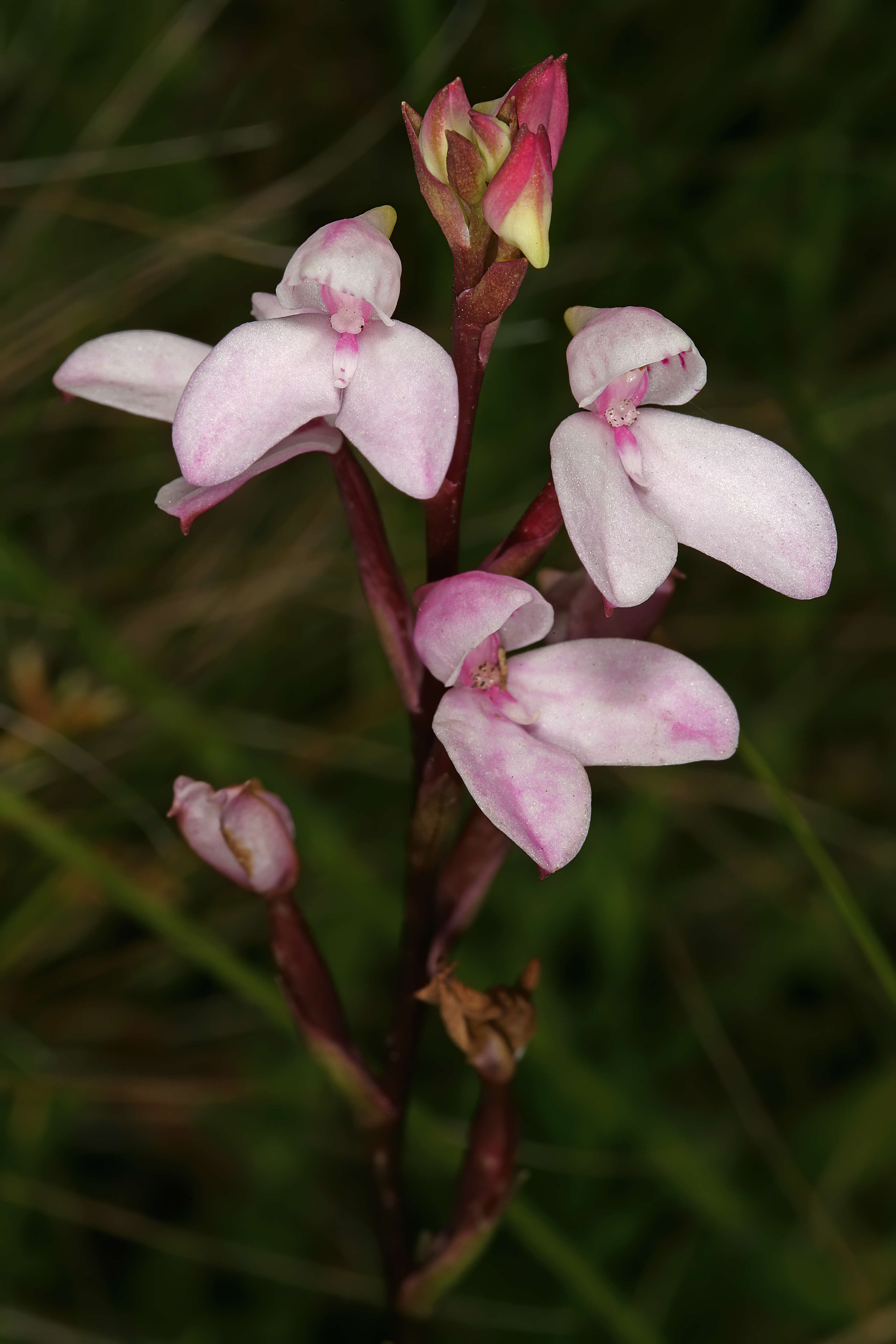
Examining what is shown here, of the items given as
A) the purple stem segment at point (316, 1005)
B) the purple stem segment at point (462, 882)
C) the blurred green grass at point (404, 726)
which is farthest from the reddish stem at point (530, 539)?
the blurred green grass at point (404, 726)

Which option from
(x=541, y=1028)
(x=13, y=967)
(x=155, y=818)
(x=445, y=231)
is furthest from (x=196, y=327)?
(x=445, y=231)

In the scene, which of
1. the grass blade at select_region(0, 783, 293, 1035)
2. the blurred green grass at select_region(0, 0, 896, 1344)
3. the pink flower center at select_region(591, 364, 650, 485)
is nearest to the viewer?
the pink flower center at select_region(591, 364, 650, 485)

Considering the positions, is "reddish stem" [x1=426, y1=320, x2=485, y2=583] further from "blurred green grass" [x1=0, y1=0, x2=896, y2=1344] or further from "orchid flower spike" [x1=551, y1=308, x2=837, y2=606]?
"blurred green grass" [x1=0, y1=0, x2=896, y2=1344]

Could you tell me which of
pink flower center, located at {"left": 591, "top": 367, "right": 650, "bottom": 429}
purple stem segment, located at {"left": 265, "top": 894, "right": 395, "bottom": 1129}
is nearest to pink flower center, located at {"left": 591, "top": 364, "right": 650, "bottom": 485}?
pink flower center, located at {"left": 591, "top": 367, "right": 650, "bottom": 429}

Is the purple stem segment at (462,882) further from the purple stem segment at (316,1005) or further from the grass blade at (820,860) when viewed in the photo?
the grass blade at (820,860)

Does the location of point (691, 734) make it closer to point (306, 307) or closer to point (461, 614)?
point (461, 614)
